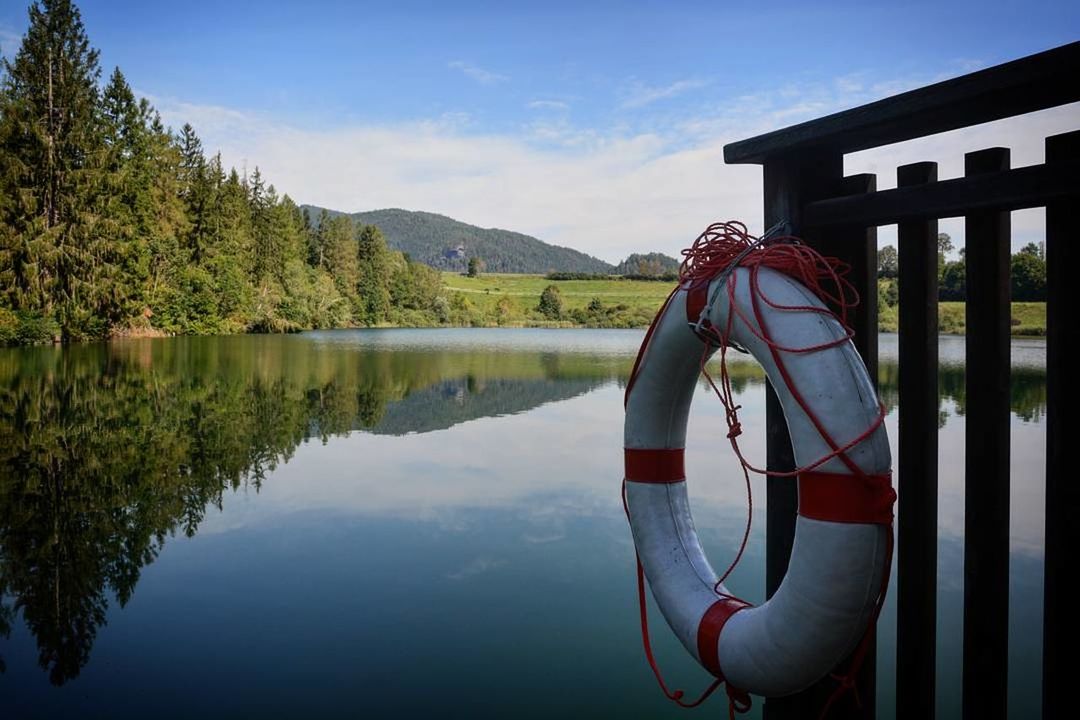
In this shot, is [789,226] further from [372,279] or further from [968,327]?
[372,279]

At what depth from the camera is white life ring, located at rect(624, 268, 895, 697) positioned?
1.63 metres

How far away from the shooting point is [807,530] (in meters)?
1.69

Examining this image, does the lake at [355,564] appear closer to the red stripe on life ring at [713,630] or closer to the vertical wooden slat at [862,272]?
the red stripe on life ring at [713,630]

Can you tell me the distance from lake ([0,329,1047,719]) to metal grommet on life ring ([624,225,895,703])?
106 cm

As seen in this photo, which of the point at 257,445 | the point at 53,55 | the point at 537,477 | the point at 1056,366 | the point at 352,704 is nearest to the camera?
the point at 1056,366

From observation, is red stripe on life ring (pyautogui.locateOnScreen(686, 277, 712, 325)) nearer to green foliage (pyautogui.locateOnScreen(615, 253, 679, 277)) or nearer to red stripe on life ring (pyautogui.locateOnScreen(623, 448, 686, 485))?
red stripe on life ring (pyautogui.locateOnScreen(623, 448, 686, 485))

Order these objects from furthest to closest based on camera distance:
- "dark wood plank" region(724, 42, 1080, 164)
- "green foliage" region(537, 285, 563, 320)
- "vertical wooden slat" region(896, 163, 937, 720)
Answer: "green foliage" region(537, 285, 563, 320) < "vertical wooden slat" region(896, 163, 937, 720) < "dark wood plank" region(724, 42, 1080, 164)

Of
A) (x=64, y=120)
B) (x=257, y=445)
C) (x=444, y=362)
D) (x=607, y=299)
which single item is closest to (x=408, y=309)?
(x=607, y=299)

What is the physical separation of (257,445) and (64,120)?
22.7 m

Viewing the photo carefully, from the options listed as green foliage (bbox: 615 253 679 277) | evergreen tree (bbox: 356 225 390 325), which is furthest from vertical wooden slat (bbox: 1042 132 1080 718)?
green foliage (bbox: 615 253 679 277)

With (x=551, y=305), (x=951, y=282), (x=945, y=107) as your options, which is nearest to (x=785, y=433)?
(x=945, y=107)

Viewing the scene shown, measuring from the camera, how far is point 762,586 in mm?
4062

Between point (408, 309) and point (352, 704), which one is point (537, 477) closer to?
point (352, 704)

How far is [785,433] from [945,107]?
0.91m
